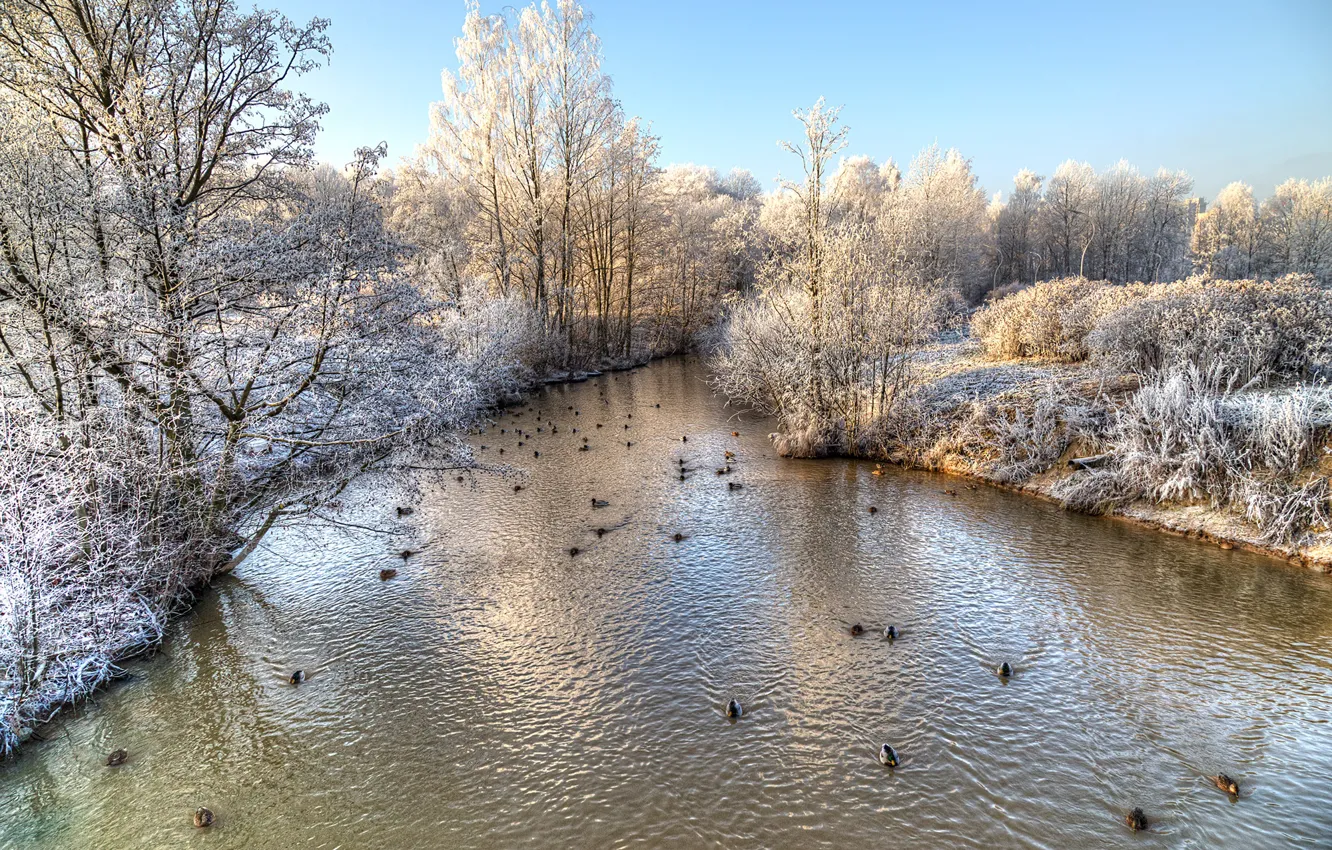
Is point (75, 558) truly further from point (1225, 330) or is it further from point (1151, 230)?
point (1151, 230)

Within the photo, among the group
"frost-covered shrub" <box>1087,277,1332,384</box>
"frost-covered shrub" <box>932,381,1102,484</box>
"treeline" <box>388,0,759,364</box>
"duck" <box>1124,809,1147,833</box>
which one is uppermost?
"treeline" <box>388,0,759,364</box>

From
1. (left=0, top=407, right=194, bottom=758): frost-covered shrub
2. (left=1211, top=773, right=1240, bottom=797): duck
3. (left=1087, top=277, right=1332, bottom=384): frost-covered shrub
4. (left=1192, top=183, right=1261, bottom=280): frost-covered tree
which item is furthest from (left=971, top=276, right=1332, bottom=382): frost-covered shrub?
(left=1192, top=183, right=1261, bottom=280): frost-covered tree

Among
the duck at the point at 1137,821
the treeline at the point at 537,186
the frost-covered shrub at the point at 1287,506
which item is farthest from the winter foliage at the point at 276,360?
the treeline at the point at 537,186

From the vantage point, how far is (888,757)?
522cm

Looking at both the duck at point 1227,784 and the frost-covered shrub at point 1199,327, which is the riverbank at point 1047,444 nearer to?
the frost-covered shrub at point 1199,327

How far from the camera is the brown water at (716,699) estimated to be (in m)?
4.73

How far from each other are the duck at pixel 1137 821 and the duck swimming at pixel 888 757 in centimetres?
162

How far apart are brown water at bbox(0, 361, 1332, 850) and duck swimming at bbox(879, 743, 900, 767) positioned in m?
0.12

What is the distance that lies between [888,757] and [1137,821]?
5.67 ft

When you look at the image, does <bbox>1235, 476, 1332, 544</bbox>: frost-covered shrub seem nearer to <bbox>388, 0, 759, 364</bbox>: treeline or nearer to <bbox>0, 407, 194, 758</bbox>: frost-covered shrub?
<bbox>0, 407, 194, 758</bbox>: frost-covered shrub

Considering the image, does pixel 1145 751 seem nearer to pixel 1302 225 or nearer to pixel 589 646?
pixel 589 646

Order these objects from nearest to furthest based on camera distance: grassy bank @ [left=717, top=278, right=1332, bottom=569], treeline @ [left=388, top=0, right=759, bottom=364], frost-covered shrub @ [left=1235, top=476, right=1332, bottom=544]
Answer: frost-covered shrub @ [left=1235, top=476, right=1332, bottom=544] < grassy bank @ [left=717, top=278, right=1332, bottom=569] < treeline @ [left=388, top=0, right=759, bottom=364]

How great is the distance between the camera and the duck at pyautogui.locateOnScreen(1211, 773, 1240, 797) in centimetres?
477

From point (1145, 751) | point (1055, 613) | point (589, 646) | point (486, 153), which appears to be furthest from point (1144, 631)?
point (486, 153)
